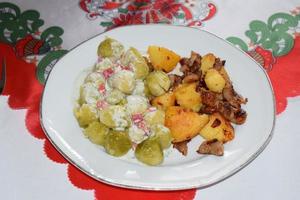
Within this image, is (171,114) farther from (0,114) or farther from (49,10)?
(49,10)

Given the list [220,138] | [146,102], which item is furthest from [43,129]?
[220,138]

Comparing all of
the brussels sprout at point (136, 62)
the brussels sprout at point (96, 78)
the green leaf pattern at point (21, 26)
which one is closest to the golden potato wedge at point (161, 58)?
the brussels sprout at point (136, 62)

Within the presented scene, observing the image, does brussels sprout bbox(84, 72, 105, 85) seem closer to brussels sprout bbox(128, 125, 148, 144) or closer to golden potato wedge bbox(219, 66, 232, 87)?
brussels sprout bbox(128, 125, 148, 144)

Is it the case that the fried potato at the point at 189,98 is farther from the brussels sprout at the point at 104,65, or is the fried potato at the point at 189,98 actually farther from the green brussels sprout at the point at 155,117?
the brussels sprout at the point at 104,65

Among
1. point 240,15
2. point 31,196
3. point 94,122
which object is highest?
point 240,15

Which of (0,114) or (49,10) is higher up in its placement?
(49,10)

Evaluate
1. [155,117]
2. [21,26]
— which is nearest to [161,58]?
[155,117]
